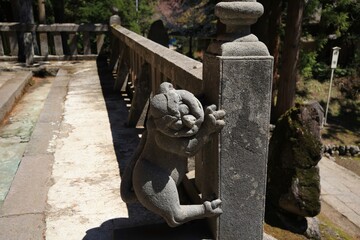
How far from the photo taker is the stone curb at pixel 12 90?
527cm

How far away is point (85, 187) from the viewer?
3.24 metres

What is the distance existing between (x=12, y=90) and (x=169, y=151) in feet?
16.5

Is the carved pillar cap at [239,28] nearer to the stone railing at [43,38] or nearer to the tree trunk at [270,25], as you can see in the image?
the tree trunk at [270,25]

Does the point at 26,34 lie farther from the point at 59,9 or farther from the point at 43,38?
the point at 59,9

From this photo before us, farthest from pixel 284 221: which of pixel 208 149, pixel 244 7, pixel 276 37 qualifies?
pixel 276 37

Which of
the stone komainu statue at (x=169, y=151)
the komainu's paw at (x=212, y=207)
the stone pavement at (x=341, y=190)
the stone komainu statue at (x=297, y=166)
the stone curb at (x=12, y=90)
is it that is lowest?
the stone pavement at (x=341, y=190)

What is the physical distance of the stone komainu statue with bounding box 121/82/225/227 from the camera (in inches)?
73.3

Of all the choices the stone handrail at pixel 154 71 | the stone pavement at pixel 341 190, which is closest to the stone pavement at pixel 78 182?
the stone handrail at pixel 154 71

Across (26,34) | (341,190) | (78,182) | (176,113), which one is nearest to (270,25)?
(341,190)

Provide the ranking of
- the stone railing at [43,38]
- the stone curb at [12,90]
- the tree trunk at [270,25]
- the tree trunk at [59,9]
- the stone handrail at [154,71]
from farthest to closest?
the tree trunk at [59,9] < the tree trunk at [270,25] < the stone railing at [43,38] < the stone curb at [12,90] < the stone handrail at [154,71]

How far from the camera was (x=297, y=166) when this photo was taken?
4633mm

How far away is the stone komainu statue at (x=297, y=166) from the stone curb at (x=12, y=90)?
392 cm

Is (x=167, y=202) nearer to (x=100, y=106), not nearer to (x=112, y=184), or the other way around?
(x=112, y=184)

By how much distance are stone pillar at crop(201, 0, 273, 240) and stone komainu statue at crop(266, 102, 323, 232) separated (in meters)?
2.58
